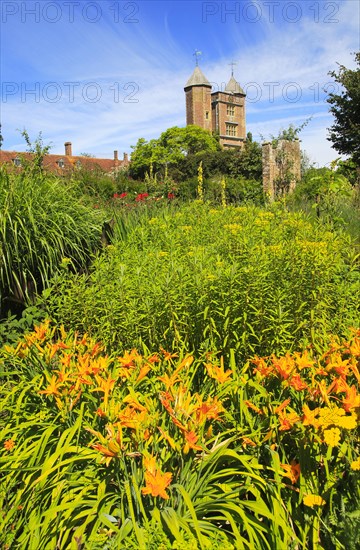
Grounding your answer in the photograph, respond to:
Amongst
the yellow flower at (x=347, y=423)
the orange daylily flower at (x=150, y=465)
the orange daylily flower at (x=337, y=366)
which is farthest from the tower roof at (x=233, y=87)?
the orange daylily flower at (x=150, y=465)

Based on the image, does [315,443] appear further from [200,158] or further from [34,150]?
[200,158]

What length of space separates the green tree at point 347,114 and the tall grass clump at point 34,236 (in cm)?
1914

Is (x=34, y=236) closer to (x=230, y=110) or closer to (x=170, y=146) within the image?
(x=170, y=146)

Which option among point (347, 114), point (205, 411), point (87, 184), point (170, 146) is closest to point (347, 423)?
point (205, 411)

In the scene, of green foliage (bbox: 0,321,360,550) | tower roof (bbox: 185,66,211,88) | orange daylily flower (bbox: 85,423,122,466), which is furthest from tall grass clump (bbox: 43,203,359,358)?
tower roof (bbox: 185,66,211,88)

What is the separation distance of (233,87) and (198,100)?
10667 millimetres

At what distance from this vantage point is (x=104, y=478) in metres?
1.60

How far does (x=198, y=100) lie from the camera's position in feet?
185

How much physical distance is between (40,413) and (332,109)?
2396 centimetres

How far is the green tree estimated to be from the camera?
69.6 feet

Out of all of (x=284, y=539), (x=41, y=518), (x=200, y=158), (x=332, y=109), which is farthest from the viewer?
(x=200, y=158)

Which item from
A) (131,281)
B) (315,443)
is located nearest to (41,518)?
(315,443)

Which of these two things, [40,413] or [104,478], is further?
[40,413]

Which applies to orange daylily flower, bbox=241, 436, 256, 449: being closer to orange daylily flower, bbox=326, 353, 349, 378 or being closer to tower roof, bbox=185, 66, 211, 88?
orange daylily flower, bbox=326, 353, 349, 378
